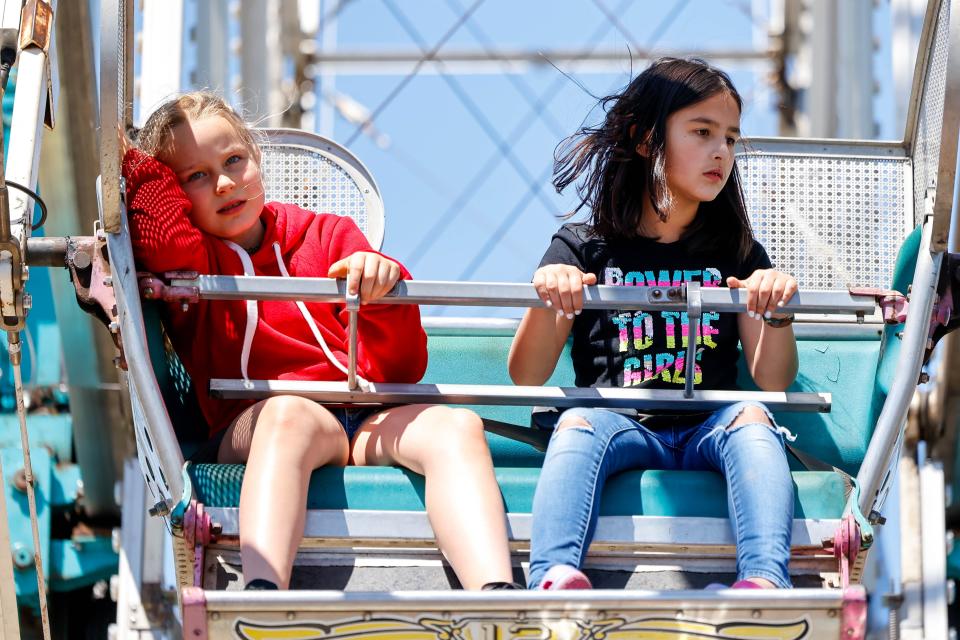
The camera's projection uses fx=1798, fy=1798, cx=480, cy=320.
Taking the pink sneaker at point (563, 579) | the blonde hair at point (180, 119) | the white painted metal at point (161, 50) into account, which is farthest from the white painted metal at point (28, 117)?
the white painted metal at point (161, 50)

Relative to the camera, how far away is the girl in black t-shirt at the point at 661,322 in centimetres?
279

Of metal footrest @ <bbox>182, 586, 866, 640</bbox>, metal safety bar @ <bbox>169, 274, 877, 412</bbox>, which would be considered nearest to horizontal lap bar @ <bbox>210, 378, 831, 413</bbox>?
metal safety bar @ <bbox>169, 274, 877, 412</bbox>

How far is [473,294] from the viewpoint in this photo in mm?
2885

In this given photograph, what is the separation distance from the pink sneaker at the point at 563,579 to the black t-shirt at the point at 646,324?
60cm

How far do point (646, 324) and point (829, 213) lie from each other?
2.69 ft

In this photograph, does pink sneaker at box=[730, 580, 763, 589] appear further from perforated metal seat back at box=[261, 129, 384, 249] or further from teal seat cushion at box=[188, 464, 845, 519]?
perforated metal seat back at box=[261, 129, 384, 249]

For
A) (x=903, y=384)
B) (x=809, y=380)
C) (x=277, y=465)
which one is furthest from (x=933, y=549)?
(x=277, y=465)

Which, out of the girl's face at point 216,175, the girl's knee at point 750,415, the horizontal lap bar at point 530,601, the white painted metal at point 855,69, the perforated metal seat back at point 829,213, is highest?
the white painted metal at point 855,69

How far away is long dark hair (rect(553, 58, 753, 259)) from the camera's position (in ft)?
11.1

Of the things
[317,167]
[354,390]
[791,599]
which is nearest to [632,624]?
[791,599]

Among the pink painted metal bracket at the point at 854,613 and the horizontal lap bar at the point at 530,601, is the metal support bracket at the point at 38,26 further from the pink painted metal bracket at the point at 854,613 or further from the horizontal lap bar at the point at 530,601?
the pink painted metal bracket at the point at 854,613

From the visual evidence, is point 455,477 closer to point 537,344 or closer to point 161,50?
point 537,344

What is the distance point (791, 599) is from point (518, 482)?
59 centimetres

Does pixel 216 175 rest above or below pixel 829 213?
below
